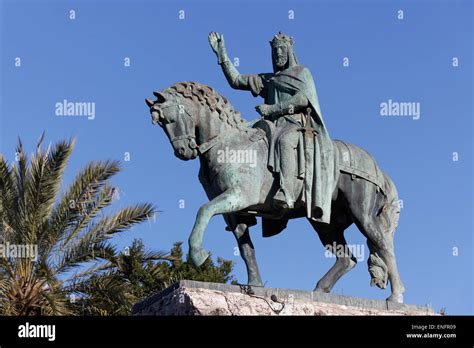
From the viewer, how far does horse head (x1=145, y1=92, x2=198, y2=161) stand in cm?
1494

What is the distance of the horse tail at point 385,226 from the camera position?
51.3ft

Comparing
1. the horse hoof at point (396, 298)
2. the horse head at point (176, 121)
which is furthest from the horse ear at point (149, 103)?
the horse hoof at point (396, 298)

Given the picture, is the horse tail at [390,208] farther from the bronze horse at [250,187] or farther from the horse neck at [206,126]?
the horse neck at [206,126]

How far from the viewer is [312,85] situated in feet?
52.9

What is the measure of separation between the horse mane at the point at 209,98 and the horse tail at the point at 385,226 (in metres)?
2.50

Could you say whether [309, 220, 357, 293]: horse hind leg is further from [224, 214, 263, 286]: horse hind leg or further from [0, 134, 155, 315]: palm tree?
[0, 134, 155, 315]: palm tree

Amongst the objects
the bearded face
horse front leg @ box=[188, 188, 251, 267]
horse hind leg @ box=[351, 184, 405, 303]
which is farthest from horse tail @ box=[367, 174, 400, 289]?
the bearded face

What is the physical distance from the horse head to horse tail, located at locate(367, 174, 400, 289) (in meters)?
2.97

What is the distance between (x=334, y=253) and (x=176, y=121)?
3100 mm
